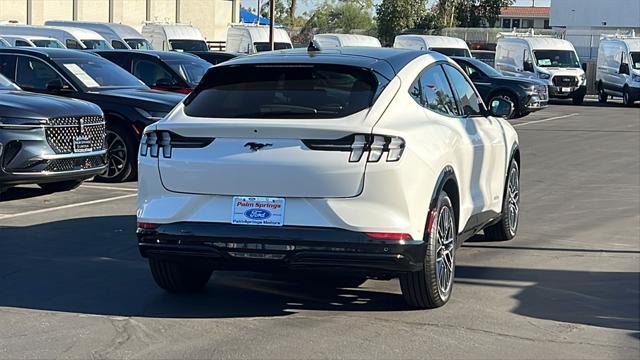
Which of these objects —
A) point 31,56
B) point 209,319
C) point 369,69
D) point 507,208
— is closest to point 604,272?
point 507,208

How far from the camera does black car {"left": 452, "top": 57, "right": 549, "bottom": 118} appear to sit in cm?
2775

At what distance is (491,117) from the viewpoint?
9.00m

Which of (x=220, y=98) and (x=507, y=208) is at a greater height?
(x=220, y=98)

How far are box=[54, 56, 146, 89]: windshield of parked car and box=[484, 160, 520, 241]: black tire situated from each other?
6573mm

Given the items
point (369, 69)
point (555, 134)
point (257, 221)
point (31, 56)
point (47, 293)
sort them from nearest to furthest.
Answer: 1. point (257, 221)
2. point (369, 69)
3. point (47, 293)
4. point (31, 56)
5. point (555, 134)

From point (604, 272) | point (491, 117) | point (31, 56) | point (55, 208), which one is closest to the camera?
point (604, 272)

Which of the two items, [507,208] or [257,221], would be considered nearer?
[257,221]

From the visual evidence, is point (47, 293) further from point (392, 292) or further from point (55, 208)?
point (55, 208)

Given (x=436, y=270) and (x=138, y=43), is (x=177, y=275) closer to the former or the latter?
(x=436, y=270)

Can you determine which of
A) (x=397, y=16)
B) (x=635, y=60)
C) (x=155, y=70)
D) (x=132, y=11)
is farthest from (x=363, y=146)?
(x=397, y=16)

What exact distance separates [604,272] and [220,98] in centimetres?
353

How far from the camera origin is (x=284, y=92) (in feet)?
22.4

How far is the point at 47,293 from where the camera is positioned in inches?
290

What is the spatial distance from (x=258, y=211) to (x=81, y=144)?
5901 millimetres
